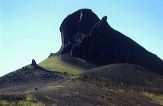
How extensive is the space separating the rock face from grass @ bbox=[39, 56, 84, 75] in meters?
4.27

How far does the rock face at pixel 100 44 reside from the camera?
128000 mm

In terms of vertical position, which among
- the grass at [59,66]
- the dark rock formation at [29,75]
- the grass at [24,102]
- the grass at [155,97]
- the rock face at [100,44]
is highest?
the rock face at [100,44]

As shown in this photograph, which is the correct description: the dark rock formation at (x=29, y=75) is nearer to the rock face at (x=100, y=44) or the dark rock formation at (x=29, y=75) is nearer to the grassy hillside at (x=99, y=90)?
the grassy hillside at (x=99, y=90)

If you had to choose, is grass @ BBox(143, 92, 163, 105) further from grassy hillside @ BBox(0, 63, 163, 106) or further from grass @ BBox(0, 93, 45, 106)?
grass @ BBox(0, 93, 45, 106)

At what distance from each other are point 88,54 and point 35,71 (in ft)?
81.0

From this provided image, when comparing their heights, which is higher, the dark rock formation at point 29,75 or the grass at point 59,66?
the grass at point 59,66

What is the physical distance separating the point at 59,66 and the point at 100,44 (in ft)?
50.6

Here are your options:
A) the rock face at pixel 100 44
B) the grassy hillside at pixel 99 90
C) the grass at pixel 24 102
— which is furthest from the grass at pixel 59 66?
the grass at pixel 24 102

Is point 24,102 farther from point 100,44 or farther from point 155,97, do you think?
point 100,44

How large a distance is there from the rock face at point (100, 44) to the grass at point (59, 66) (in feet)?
14.0

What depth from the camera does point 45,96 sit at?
59844 mm

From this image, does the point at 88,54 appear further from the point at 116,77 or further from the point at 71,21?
the point at 116,77

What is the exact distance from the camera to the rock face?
5039 inches

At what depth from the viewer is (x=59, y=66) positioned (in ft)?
396
